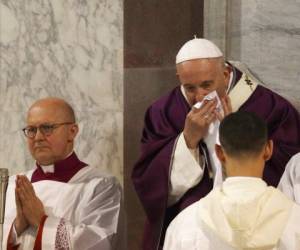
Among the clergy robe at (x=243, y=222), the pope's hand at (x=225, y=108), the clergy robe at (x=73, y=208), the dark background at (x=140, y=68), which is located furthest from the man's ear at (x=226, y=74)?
the clergy robe at (x=243, y=222)

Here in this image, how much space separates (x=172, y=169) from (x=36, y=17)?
176 centimetres

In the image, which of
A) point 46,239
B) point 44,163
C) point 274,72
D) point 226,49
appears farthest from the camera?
point 226,49

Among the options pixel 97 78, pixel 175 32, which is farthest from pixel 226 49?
pixel 97 78

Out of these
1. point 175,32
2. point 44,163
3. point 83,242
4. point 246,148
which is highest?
point 175,32

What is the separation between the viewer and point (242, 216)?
330cm

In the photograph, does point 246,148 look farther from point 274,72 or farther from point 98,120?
point 98,120

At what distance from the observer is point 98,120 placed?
6012mm

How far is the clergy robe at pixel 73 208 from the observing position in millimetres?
4695

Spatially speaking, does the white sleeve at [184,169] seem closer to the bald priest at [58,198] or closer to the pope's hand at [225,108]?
the pope's hand at [225,108]

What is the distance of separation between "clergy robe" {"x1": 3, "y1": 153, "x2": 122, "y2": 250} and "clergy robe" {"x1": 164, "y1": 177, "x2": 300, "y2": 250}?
145 centimetres

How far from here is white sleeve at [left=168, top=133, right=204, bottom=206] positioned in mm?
4715

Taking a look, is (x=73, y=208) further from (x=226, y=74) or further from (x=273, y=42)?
(x=273, y=42)

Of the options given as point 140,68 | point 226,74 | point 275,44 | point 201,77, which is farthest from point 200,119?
point 140,68

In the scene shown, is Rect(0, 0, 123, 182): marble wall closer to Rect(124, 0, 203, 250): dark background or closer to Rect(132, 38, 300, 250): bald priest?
Rect(124, 0, 203, 250): dark background
